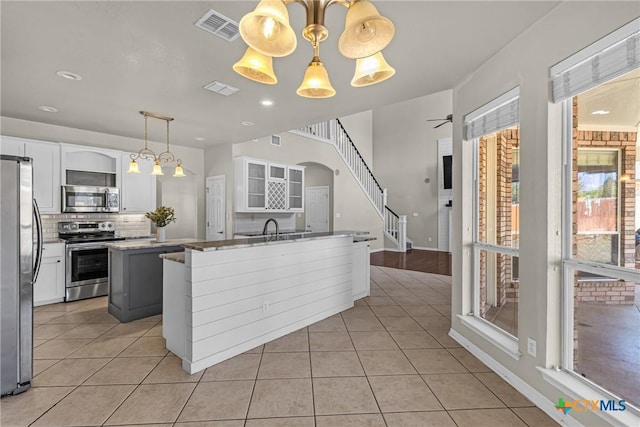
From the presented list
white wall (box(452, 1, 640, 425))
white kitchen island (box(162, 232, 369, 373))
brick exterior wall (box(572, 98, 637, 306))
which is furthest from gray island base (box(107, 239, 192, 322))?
brick exterior wall (box(572, 98, 637, 306))

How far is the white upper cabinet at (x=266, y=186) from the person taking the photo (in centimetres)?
580

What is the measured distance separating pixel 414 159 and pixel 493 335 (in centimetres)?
824

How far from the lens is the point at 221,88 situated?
3.16 m

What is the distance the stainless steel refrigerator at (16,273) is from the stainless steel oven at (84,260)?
95.9 inches

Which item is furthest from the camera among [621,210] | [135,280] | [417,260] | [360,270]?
[417,260]

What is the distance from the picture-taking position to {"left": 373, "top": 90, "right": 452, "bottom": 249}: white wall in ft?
31.5

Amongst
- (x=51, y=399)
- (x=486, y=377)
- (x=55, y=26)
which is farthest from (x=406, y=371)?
(x=55, y=26)

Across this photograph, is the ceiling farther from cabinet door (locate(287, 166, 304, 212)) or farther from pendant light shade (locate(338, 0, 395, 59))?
cabinet door (locate(287, 166, 304, 212))

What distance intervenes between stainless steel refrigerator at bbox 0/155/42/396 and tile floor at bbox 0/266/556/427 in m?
0.20

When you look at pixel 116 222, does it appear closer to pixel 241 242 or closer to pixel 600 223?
pixel 241 242

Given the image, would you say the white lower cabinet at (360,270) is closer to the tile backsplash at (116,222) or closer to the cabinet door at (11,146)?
the tile backsplash at (116,222)

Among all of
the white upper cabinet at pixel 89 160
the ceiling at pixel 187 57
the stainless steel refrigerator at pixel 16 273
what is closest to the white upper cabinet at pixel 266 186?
the ceiling at pixel 187 57

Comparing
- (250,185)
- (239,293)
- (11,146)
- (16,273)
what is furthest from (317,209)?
(16,273)

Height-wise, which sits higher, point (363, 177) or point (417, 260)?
point (363, 177)
